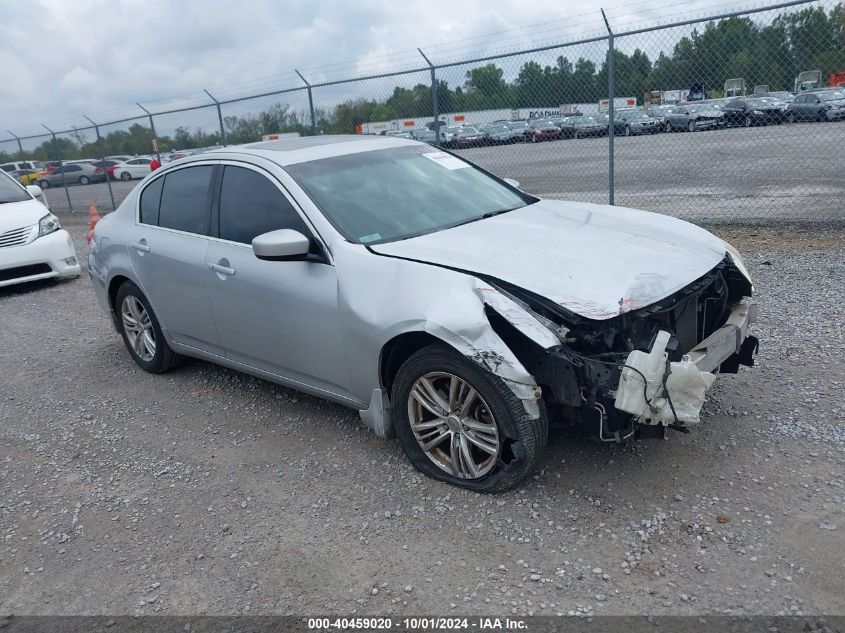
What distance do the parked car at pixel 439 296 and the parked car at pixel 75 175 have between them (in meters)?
30.4

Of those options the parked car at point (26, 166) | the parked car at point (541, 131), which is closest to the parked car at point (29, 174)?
the parked car at point (26, 166)

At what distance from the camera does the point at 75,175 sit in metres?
36.5

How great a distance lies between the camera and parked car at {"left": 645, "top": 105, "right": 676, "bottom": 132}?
→ 1020 cm

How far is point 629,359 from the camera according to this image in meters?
3.11

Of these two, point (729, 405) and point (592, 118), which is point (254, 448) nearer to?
point (729, 405)

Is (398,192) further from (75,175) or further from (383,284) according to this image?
(75,175)

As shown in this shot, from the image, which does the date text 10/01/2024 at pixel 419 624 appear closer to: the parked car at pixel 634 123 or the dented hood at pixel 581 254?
the dented hood at pixel 581 254

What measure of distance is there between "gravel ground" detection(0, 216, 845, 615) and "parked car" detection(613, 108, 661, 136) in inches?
207

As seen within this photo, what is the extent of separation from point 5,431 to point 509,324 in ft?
12.3

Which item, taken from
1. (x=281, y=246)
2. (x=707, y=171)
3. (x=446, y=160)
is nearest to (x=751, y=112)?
(x=707, y=171)

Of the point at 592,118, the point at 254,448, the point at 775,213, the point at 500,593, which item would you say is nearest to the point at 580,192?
the point at 592,118

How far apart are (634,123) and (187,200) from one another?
7.31 m

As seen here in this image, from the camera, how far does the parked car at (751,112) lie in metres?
9.41

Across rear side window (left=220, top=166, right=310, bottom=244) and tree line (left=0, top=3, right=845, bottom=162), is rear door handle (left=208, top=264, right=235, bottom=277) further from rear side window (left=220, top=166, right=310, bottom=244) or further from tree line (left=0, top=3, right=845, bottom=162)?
tree line (left=0, top=3, right=845, bottom=162)
